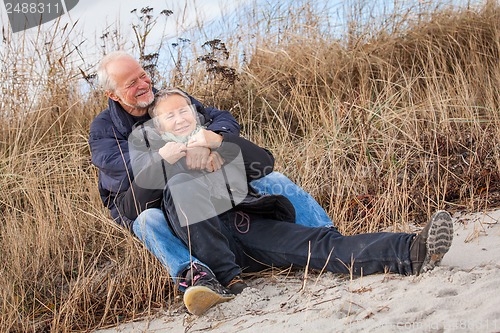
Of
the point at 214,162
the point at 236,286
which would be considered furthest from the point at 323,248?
the point at 214,162

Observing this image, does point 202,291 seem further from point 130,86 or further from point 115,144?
point 130,86

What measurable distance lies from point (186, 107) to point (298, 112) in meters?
2.11

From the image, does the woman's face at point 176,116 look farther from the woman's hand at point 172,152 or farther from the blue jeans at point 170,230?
the blue jeans at point 170,230

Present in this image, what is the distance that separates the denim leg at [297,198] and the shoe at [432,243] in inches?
28.9

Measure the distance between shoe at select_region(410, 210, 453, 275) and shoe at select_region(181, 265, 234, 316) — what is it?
84 centimetres

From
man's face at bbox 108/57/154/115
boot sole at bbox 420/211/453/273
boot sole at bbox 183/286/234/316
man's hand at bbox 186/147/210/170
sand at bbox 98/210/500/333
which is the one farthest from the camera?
man's face at bbox 108/57/154/115

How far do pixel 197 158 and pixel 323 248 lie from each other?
774 millimetres

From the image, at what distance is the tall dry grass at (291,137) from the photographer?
3671 millimetres

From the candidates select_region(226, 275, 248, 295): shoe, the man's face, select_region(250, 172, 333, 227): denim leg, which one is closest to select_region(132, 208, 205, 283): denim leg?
select_region(226, 275, 248, 295): shoe

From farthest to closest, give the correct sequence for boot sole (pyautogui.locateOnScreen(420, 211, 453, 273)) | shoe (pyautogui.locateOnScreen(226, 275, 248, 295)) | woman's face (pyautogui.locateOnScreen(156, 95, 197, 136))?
woman's face (pyautogui.locateOnScreen(156, 95, 197, 136)), shoe (pyautogui.locateOnScreen(226, 275, 248, 295)), boot sole (pyautogui.locateOnScreen(420, 211, 453, 273))

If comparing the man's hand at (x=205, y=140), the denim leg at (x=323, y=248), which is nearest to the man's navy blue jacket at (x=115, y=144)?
the man's hand at (x=205, y=140)

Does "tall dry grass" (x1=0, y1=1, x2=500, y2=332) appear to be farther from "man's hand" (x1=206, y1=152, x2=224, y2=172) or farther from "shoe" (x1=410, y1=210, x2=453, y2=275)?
"shoe" (x1=410, y1=210, x2=453, y2=275)

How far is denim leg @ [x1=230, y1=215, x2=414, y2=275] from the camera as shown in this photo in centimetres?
287

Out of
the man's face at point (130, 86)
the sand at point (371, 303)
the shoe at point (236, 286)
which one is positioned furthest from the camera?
the man's face at point (130, 86)
